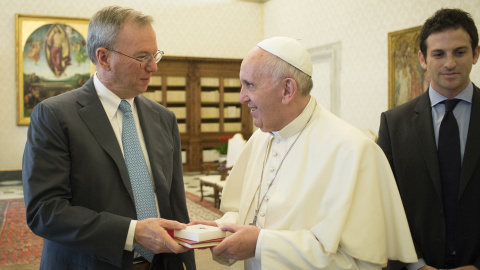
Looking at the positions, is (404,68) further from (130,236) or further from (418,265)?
(130,236)

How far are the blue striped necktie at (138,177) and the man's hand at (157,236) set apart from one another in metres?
0.20

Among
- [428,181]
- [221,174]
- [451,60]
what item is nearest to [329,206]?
[428,181]

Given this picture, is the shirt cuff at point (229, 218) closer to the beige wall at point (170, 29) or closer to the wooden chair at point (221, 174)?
the wooden chair at point (221, 174)

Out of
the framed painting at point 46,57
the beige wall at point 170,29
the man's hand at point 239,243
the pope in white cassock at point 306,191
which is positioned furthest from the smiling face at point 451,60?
the beige wall at point 170,29

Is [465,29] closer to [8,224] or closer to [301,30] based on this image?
[8,224]

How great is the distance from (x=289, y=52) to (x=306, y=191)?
0.61 metres

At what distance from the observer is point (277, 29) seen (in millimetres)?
12766

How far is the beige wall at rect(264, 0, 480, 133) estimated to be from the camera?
823 centimetres

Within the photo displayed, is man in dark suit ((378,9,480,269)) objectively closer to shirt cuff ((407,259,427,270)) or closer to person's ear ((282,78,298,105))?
shirt cuff ((407,259,427,270))

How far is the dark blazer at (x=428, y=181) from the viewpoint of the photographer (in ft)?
6.95

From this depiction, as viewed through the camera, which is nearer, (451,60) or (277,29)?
(451,60)

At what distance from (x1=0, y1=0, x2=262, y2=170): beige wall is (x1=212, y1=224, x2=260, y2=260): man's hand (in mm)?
10788

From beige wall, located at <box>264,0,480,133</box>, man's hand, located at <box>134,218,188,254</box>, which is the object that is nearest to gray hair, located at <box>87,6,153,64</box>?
man's hand, located at <box>134,218,188,254</box>

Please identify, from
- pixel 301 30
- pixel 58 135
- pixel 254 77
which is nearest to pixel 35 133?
pixel 58 135
